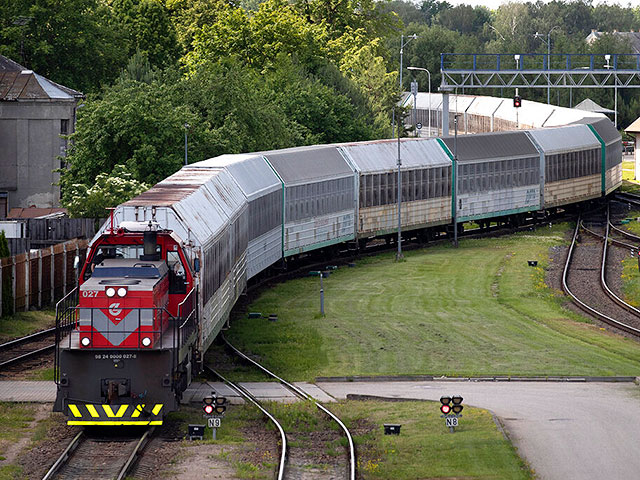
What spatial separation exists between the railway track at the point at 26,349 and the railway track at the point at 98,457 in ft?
25.0

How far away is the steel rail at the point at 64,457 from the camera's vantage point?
60.0 ft

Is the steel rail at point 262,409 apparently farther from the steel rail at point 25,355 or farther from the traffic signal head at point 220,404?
the steel rail at point 25,355

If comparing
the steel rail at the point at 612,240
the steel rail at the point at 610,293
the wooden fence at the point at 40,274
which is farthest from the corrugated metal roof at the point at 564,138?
the wooden fence at the point at 40,274

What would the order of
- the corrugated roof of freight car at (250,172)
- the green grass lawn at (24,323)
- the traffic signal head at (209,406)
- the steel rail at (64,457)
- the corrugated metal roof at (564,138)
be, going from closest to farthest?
1. the steel rail at (64,457)
2. the traffic signal head at (209,406)
3. the green grass lawn at (24,323)
4. the corrugated roof of freight car at (250,172)
5. the corrugated metal roof at (564,138)

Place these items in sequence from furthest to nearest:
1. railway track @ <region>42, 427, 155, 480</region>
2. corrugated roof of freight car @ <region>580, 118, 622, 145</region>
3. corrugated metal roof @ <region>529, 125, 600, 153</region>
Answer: corrugated roof of freight car @ <region>580, 118, 622, 145</region> < corrugated metal roof @ <region>529, 125, 600, 153</region> < railway track @ <region>42, 427, 155, 480</region>

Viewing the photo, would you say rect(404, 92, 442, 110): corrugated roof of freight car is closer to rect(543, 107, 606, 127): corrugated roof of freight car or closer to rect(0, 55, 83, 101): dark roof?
rect(543, 107, 606, 127): corrugated roof of freight car

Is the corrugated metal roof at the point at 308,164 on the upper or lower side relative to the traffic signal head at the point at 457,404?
upper

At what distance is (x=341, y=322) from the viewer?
112 ft

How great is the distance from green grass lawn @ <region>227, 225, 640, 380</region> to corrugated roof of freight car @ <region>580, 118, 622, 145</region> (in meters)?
27.3

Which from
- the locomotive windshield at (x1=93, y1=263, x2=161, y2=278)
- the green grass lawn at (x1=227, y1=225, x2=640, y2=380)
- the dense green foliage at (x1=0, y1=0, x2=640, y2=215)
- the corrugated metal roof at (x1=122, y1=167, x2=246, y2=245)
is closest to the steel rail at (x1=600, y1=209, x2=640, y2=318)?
the green grass lawn at (x1=227, y1=225, x2=640, y2=380)

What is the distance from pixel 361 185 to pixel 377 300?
11.9 m

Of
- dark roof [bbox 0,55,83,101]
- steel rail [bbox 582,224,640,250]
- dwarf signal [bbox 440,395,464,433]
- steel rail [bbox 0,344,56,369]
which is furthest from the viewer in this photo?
dark roof [bbox 0,55,83,101]

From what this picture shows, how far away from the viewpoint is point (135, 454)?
63.8ft

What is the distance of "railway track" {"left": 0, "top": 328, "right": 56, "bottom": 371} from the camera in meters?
28.1
